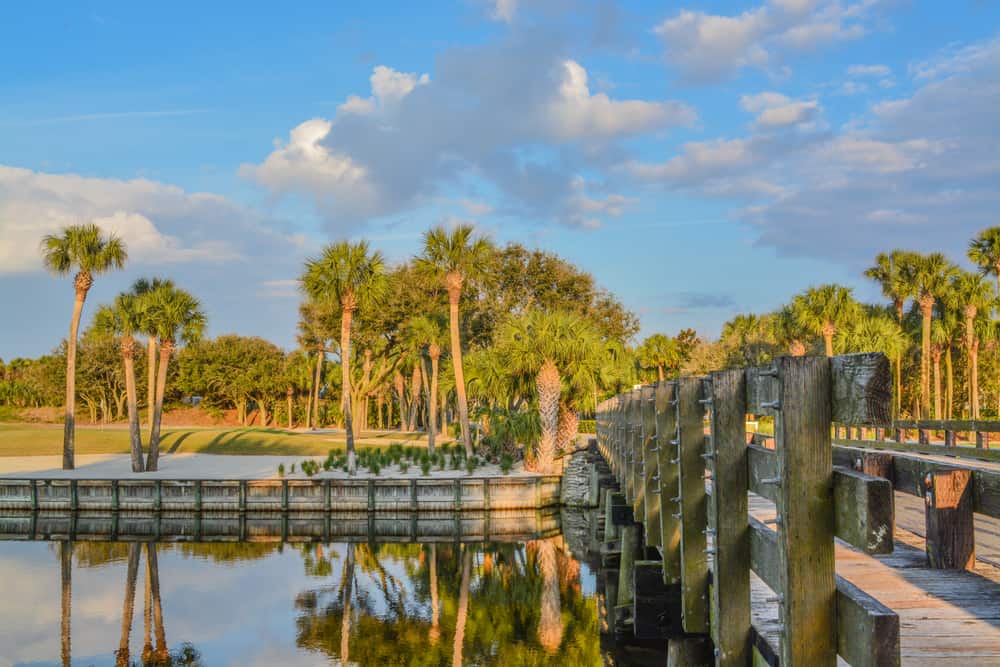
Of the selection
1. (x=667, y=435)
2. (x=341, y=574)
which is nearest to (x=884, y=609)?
(x=667, y=435)

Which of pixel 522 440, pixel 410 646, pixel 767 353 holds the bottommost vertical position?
pixel 410 646

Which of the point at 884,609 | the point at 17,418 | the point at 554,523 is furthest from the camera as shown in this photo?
the point at 17,418

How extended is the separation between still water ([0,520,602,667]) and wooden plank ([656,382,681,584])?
453 inches

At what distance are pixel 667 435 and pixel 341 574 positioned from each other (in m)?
21.1

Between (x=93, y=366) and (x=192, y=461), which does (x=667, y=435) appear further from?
(x=93, y=366)

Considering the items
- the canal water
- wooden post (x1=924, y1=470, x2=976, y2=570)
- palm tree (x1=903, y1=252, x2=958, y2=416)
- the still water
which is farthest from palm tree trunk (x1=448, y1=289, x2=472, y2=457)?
wooden post (x1=924, y1=470, x2=976, y2=570)

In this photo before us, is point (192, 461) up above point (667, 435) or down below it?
below

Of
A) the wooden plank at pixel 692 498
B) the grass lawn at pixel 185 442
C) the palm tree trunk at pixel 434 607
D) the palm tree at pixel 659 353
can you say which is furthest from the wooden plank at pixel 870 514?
the palm tree at pixel 659 353

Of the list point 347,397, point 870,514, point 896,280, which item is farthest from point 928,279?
point 870,514

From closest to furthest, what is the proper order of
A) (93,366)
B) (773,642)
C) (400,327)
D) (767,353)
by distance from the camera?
(773,642) < (400,327) < (767,353) < (93,366)

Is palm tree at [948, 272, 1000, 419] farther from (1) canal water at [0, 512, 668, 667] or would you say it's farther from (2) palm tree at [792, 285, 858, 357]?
(1) canal water at [0, 512, 668, 667]

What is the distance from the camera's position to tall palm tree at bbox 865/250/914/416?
55.1 metres

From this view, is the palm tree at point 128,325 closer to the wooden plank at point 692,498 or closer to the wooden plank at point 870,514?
the wooden plank at point 692,498

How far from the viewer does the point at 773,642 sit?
415 centimetres
